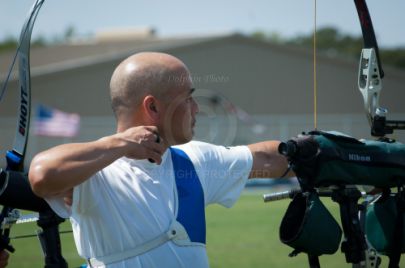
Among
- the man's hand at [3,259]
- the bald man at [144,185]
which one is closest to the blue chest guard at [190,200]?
the bald man at [144,185]

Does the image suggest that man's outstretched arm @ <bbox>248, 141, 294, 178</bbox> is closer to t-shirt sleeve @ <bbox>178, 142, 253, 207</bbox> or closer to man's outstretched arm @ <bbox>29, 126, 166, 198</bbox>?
t-shirt sleeve @ <bbox>178, 142, 253, 207</bbox>

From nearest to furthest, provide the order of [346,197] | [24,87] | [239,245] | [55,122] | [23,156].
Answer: [346,197]
[23,156]
[24,87]
[239,245]
[55,122]

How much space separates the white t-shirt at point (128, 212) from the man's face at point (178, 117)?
140 millimetres

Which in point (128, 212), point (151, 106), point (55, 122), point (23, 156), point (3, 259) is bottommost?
point (55, 122)

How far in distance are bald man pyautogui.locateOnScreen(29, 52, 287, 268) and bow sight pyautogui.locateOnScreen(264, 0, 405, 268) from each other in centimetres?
34

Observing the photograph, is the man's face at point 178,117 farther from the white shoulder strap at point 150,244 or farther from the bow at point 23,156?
the bow at point 23,156

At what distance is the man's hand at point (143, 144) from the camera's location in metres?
2.63

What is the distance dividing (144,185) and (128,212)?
0.40ft

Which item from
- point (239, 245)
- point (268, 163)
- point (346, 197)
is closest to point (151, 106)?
point (268, 163)

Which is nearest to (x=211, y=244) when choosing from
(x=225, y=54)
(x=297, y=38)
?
(x=225, y=54)

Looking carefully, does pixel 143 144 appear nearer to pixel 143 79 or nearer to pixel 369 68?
pixel 143 79

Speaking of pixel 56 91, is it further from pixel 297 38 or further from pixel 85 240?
pixel 297 38

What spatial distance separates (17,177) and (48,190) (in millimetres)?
549

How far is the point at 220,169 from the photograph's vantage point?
314cm
